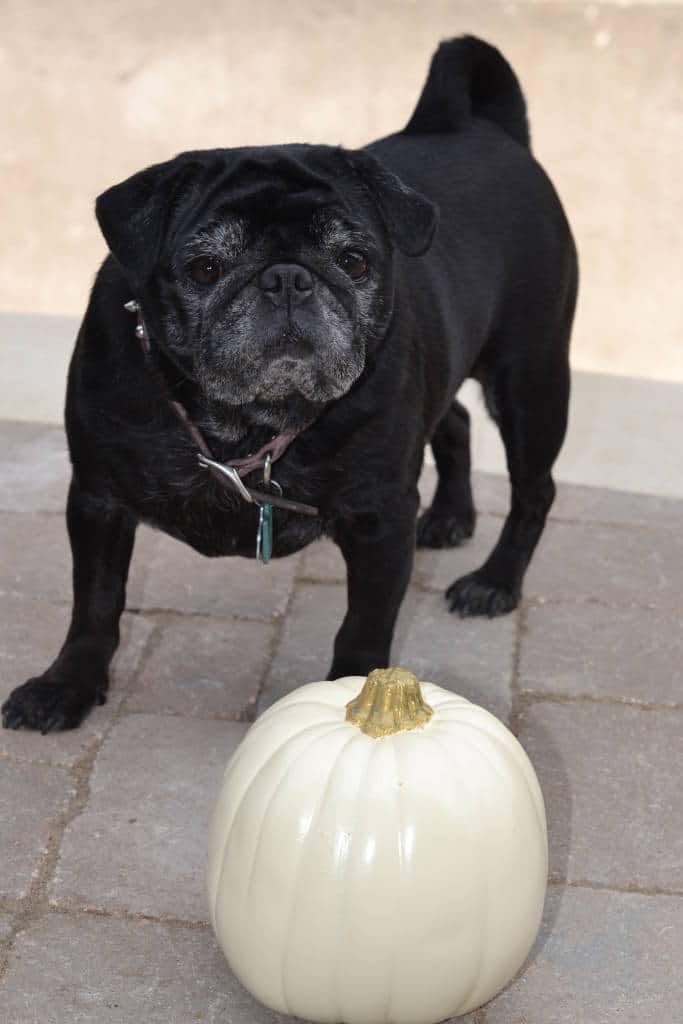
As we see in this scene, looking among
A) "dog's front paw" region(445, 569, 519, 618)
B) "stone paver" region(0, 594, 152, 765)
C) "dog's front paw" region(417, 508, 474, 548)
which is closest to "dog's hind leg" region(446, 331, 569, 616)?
"dog's front paw" region(445, 569, 519, 618)

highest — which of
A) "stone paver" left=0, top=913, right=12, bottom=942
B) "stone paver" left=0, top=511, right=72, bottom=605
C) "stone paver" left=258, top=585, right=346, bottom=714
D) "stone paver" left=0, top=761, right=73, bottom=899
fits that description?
"stone paver" left=0, top=913, right=12, bottom=942

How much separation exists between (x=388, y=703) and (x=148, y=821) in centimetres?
82

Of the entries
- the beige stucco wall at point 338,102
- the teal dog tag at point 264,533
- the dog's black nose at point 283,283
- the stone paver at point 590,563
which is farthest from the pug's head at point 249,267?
the beige stucco wall at point 338,102

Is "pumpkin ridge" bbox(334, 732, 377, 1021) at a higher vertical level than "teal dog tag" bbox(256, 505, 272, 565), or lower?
higher

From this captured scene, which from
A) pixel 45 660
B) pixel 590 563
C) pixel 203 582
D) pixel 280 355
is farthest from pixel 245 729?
pixel 590 563

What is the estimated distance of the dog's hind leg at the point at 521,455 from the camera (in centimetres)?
362

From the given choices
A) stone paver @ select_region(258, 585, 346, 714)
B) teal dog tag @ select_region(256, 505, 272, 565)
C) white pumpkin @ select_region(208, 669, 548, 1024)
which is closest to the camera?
white pumpkin @ select_region(208, 669, 548, 1024)

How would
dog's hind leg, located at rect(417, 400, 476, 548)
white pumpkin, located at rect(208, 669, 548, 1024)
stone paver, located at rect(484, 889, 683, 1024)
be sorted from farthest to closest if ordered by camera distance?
dog's hind leg, located at rect(417, 400, 476, 548) → stone paver, located at rect(484, 889, 683, 1024) → white pumpkin, located at rect(208, 669, 548, 1024)

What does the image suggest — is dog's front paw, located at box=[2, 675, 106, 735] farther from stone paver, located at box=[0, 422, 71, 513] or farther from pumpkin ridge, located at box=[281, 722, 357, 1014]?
stone paver, located at box=[0, 422, 71, 513]

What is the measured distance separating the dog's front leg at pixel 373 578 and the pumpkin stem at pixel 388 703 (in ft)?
2.70

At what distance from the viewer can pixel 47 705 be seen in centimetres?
295

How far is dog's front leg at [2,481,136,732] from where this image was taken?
293 centimetres

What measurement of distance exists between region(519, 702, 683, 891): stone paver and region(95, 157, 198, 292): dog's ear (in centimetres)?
128

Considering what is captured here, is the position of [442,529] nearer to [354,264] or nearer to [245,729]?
[245,729]
